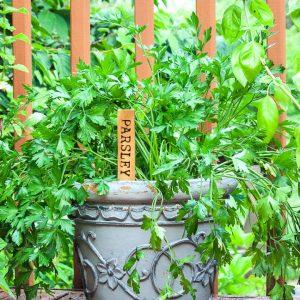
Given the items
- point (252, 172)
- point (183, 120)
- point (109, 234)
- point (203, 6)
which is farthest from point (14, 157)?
point (203, 6)

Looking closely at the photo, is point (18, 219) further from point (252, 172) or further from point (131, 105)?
point (252, 172)

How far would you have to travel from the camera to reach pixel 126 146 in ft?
4.37

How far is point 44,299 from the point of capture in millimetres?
1600

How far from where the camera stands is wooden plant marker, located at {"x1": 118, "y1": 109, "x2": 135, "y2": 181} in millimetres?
1327

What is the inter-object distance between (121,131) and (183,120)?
5.3 inches

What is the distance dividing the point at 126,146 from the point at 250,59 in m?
0.39

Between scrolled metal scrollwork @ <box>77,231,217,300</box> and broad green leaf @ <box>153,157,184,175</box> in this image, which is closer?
broad green leaf @ <box>153,157,184,175</box>

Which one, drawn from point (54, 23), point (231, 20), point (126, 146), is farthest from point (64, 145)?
→ point (54, 23)

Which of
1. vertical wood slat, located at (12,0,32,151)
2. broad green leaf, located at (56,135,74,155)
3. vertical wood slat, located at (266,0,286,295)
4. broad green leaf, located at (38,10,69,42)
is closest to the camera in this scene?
broad green leaf, located at (56,135,74,155)

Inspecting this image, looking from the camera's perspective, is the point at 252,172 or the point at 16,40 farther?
the point at 16,40

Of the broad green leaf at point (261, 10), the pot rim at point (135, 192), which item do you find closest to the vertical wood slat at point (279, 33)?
the pot rim at point (135, 192)

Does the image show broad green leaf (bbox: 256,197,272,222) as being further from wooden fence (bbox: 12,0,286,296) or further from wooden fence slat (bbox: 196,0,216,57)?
wooden fence slat (bbox: 196,0,216,57)

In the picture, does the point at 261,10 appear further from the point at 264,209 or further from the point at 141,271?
the point at 141,271

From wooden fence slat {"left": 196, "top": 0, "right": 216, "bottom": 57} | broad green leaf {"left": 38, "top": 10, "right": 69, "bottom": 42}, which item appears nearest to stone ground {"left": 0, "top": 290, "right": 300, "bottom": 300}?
wooden fence slat {"left": 196, "top": 0, "right": 216, "bottom": 57}
